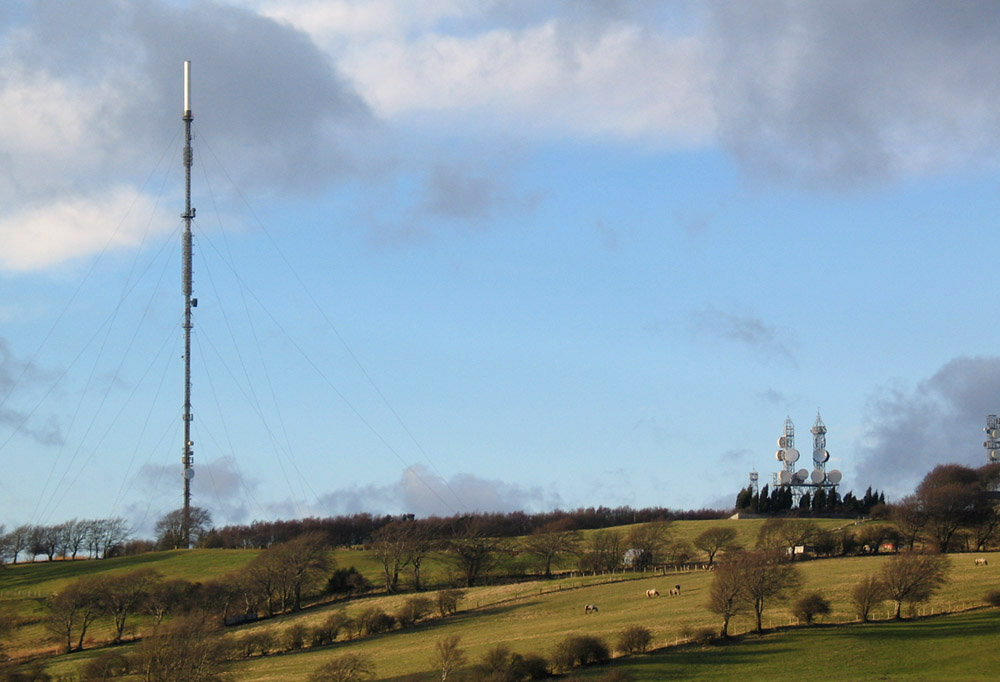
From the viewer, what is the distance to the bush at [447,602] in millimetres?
93438

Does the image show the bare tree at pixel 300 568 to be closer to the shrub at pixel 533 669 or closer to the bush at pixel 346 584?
the bush at pixel 346 584

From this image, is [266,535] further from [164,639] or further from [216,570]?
[164,639]

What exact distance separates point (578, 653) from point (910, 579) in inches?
858

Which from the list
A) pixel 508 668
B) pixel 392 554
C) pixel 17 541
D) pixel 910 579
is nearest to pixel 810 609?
pixel 910 579

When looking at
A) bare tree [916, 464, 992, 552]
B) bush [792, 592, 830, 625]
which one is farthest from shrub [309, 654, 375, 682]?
bare tree [916, 464, 992, 552]

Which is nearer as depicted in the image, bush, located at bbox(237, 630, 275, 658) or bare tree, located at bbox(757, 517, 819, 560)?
bush, located at bbox(237, 630, 275, 658)

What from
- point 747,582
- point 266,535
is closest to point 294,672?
point 747,582

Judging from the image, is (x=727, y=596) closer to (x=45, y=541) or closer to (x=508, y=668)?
(x=508, y=668)

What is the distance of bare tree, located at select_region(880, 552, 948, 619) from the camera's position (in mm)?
72500

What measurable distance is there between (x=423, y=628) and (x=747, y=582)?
2614cm

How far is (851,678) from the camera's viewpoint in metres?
59.2

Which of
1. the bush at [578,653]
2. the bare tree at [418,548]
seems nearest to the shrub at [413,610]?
the bare tree at [418,548]

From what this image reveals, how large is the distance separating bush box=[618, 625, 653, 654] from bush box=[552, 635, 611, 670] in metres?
1.16

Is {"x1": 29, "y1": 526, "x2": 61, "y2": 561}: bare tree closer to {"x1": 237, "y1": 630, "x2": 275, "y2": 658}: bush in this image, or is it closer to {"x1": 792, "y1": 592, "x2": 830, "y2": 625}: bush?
{"x1": 237, "y1": 630, "x2": 275, "y2": 658}: bush
